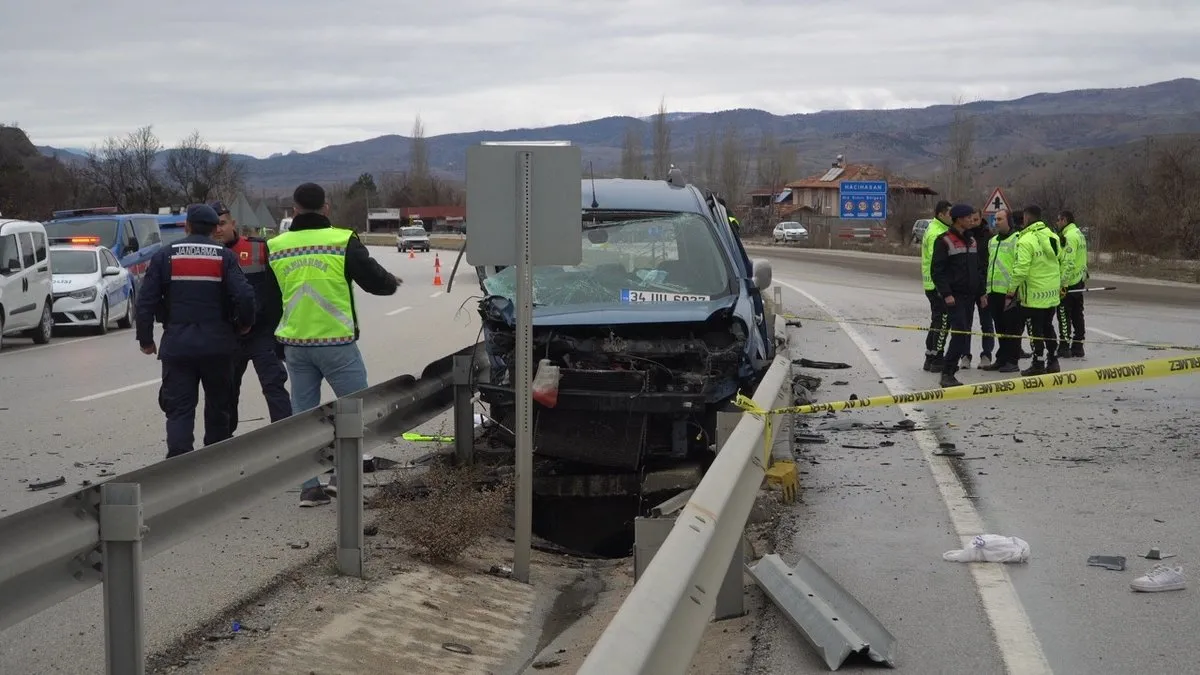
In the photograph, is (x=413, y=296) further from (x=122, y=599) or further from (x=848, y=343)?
(x=122, y=599)

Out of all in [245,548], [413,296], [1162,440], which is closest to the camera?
[245,548]

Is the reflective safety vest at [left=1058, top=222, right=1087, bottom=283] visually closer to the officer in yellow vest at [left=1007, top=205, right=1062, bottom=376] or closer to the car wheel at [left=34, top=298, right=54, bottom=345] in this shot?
the officer in yellow vest at [left=1007, top=205, right=1062, bottom=376]

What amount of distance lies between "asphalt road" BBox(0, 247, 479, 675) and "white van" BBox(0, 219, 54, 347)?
16.1 inches

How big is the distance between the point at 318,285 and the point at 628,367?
1.94 meters

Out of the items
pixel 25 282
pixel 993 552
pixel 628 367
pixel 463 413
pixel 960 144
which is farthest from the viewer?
pixel 960 144

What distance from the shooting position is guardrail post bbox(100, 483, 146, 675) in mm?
4449

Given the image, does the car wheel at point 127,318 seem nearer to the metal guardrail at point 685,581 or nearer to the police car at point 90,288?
the police car at point 90,288

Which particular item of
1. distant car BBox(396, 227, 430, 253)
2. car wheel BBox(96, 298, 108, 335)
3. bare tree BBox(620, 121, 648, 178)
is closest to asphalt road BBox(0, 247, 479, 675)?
car wheel BBox(96, 298, 108, 335)

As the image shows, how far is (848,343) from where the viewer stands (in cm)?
1922

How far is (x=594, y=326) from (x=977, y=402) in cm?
A: 597

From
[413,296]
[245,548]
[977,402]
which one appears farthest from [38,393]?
[413,296]

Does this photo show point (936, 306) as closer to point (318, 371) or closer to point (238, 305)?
point (318, 371)

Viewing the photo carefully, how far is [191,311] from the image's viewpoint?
26.9 ft

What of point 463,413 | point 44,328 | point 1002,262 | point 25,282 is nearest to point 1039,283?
point 1002,262
